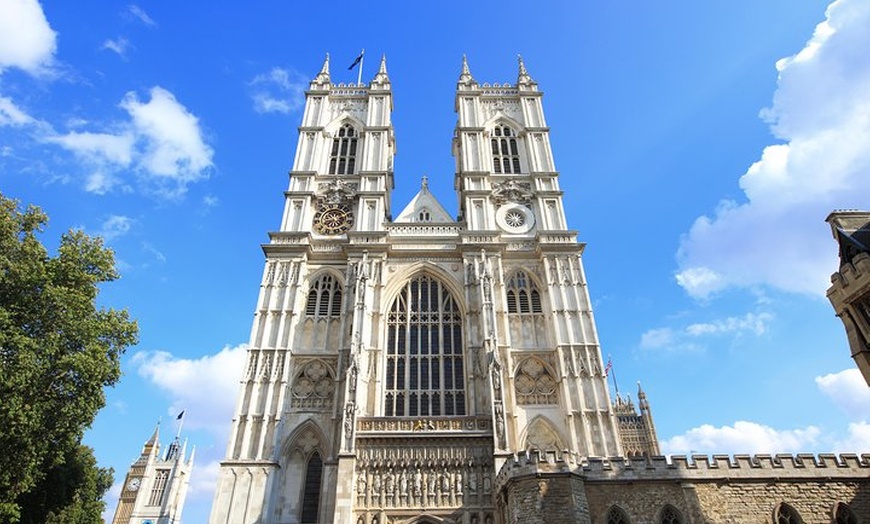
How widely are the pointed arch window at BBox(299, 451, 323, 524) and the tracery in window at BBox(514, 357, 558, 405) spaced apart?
943cm

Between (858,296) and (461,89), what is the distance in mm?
26660

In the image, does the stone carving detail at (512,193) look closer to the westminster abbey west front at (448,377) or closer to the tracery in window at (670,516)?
the westminster abbey west front at (448,377)

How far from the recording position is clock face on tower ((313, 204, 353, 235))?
98.7 ft

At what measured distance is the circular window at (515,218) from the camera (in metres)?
30.2

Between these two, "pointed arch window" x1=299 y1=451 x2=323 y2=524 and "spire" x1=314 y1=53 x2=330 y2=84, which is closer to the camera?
"pointed arch window" x1=299 y1=451 x2=323 y2=524

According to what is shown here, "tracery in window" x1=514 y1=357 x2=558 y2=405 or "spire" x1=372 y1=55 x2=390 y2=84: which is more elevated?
"spire" x1=372 y1=55 x2=390 y2=84

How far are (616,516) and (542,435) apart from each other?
7.68m

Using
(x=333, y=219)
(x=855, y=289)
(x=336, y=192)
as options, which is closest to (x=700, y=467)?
(x=855, y=289)

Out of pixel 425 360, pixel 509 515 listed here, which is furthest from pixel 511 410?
pixel 509 515

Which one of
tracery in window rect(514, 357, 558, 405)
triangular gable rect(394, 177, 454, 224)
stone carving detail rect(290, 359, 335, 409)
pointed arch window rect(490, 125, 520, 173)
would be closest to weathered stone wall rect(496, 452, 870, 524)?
tracery in window rect(514, 357, 558, 405)

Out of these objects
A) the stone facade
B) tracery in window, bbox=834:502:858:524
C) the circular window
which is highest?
the circular window

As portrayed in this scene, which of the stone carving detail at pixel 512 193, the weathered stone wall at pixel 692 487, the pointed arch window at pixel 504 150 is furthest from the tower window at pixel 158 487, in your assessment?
the weathered stone wall at pixel 692 487

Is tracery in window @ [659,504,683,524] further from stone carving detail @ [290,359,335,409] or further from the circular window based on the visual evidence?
the circular window

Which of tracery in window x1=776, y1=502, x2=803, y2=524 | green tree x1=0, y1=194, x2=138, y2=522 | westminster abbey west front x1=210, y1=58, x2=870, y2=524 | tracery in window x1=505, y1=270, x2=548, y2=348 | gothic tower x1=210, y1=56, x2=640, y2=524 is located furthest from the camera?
tracery in window x1=505, y1=270, x2=548, y2=348
